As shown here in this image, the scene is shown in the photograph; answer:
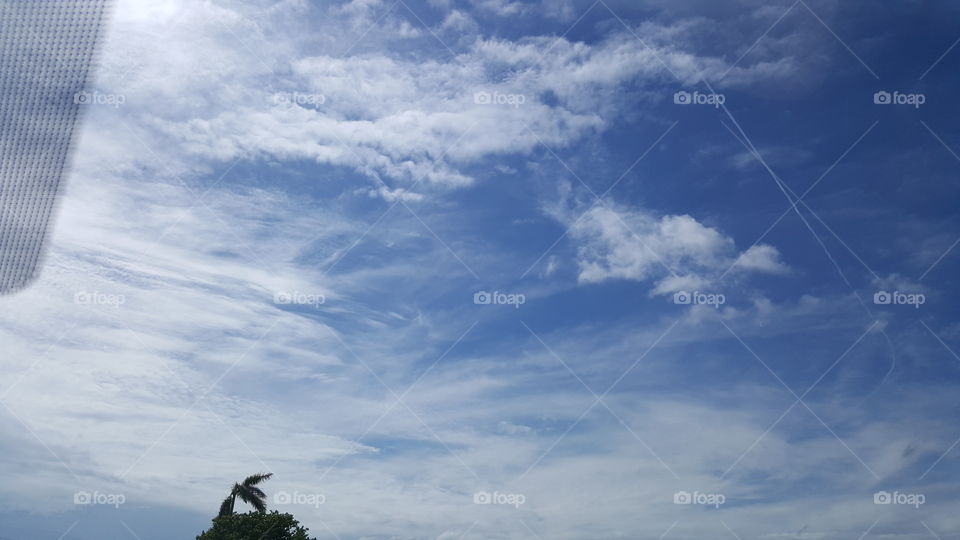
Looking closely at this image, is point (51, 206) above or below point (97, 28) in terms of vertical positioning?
below

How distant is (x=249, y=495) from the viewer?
41.2m

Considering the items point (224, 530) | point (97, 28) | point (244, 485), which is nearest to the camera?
point (97, 28)

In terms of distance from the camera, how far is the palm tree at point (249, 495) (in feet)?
135

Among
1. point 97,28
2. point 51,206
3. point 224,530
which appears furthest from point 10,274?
point 224,530

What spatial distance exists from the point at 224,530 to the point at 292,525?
10.1ft

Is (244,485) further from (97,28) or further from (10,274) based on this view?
(97,28)

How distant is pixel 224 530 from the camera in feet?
127

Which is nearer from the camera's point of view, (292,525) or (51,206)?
(51,206)

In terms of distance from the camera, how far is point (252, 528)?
128 feet

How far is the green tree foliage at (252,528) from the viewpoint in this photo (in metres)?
38.7

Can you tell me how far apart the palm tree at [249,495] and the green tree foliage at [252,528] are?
1018mm

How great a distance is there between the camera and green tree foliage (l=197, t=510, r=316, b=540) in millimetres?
38688

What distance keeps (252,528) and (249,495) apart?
101 inches

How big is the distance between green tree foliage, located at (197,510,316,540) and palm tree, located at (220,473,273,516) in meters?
1.02
